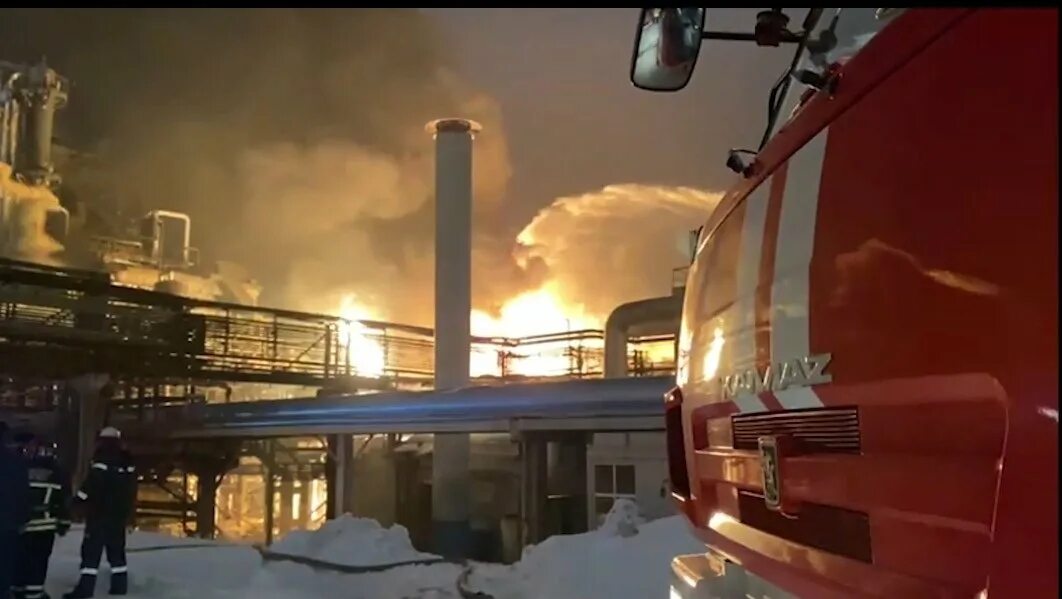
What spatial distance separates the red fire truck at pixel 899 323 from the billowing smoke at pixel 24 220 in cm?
1293

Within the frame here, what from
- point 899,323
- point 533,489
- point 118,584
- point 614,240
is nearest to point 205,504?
point 533,489

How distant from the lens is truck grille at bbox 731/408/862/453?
4.40 feet

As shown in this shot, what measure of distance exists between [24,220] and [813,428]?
44.1 feet

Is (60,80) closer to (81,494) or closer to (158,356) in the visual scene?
(158,356)

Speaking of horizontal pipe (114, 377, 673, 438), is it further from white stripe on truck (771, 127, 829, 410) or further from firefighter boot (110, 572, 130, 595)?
white stripe on truck (771, 127, 829, 410)

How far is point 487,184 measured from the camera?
12984 millimetres

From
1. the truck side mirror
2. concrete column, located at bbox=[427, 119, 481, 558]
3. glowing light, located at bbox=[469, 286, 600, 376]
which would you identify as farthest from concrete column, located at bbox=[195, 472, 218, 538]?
the truck side mirror

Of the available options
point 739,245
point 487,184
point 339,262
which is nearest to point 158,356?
point 339,262

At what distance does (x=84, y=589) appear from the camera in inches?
222

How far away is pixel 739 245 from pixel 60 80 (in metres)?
12.9

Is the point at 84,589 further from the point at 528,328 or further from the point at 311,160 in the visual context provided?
the point at 311,160

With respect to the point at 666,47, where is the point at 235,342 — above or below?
above

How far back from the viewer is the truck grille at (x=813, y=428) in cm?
134

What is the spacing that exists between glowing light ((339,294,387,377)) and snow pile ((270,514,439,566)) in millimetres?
5841
